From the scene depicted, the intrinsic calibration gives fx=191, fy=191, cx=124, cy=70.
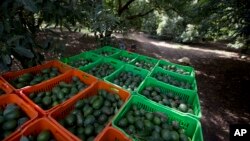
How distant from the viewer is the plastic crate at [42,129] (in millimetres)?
1549

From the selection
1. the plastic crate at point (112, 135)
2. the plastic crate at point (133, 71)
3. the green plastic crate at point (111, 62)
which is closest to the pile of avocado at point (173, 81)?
the plastic crate at point (133, 71)

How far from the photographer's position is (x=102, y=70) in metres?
3.17

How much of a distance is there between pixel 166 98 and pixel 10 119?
1.76 m

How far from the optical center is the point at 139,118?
6.64ft

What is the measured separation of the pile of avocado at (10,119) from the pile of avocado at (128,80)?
1.34 metres

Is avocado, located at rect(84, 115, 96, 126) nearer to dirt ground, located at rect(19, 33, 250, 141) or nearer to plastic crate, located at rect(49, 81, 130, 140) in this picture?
plastic crate, located at rect(49, 81, 130, 140)

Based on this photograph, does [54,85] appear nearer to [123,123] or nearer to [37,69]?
[37,69]

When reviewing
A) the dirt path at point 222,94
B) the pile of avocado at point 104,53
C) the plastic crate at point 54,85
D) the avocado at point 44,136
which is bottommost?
the dirt path at point 222,94

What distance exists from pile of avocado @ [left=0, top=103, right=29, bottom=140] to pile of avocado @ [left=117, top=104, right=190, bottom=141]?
0.92m

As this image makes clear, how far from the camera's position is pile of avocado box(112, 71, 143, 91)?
2745mm

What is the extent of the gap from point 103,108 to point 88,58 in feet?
5.96

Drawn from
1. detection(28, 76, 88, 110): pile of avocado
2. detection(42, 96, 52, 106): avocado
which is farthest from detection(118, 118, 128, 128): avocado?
detection(42, 96, 52, 106): avocado

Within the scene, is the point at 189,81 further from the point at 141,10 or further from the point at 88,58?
the point at 141,10

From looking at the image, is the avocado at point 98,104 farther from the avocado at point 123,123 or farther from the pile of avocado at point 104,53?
the pile of avocado at point 104,53
